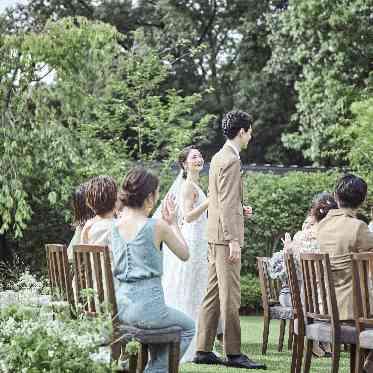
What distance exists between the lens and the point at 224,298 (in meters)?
7.96

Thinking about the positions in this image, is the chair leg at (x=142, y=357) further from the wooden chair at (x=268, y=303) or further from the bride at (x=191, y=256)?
the wooden chair at (x=268, y=303)

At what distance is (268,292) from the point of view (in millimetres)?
9586

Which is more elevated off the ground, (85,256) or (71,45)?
(71,45)

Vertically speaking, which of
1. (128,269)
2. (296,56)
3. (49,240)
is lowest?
(49,240)

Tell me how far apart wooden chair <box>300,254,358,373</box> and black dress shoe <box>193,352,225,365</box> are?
146cm

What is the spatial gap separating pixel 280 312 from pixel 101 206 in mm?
3101

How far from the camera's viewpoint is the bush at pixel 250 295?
16.0 meters

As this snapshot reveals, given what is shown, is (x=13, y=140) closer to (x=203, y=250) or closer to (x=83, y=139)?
(x=83, y=139)

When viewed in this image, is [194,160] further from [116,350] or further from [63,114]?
[63,114]

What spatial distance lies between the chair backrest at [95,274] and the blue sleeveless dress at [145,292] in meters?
0.11

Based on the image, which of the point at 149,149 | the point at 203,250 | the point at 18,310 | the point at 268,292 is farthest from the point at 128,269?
the point at 149,149

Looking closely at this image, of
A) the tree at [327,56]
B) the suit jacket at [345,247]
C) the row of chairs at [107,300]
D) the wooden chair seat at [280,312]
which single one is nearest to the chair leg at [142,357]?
the row of chairs at [107,300]

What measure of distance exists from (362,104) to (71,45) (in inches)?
263

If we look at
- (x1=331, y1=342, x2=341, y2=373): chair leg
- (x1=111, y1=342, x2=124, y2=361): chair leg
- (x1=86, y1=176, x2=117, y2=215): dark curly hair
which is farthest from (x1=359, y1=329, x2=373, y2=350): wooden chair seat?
(x1=86, y1=176, x2=117, y2=215): dark curly hair
